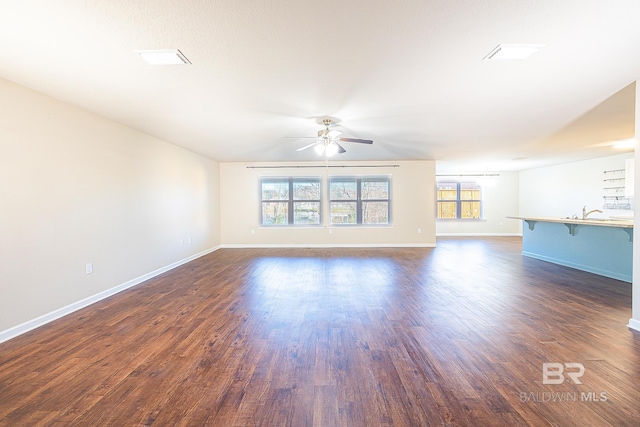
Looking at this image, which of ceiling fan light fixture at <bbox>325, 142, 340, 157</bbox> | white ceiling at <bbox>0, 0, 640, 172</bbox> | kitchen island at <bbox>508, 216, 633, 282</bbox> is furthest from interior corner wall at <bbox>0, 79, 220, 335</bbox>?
kitchen island at <bbox>508, 216, 633, 282</bbox>

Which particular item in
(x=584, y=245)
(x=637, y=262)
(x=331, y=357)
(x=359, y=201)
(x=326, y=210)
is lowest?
(x=331, y=357)

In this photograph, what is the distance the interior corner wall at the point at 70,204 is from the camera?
97.7 inches

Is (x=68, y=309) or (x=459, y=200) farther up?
(x=459, y=200)

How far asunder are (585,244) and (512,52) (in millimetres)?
4537

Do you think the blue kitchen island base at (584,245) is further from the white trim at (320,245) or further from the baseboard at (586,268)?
the white trim at (320,245)

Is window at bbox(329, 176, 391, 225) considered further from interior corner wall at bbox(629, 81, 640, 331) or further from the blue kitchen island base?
interior corner wall at bbox(629, 81, 640, 331)

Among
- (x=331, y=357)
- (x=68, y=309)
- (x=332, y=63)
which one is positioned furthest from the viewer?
(x=68, y=309)

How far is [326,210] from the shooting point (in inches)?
295

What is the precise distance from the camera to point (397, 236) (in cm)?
743

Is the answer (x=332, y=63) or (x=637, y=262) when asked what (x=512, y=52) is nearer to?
(x=332, y=63)

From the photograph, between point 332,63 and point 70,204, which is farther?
point 70,204

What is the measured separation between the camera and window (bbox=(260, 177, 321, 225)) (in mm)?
7547

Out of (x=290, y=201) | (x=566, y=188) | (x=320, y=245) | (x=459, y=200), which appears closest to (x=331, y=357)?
(x=320, y=245)

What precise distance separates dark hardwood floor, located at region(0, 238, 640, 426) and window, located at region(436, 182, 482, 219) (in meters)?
5.88
